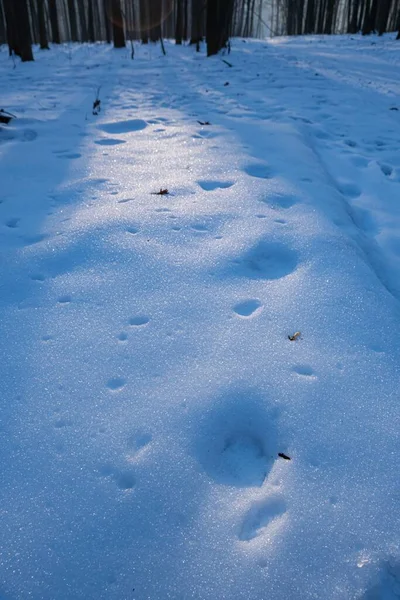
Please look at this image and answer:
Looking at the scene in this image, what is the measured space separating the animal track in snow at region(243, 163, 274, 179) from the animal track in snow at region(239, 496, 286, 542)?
A: 211 cm

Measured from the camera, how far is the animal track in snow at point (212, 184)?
247 centimetres

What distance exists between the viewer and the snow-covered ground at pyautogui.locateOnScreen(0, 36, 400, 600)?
88 cm

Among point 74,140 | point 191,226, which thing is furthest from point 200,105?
point 191,226

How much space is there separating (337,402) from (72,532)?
2.60ft

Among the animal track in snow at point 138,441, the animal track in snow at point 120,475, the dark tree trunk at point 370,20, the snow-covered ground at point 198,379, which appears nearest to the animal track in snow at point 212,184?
the snow-covered ground at point 198,379

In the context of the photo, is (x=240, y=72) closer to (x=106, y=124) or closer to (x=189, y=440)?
(x=106, y=124)

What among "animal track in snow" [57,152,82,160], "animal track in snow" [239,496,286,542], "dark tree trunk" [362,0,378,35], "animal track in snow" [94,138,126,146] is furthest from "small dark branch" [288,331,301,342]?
"dark tree trunk" [362,0,378,35]

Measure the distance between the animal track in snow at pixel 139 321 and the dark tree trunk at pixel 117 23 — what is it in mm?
13589

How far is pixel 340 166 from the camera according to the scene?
10.0 ft

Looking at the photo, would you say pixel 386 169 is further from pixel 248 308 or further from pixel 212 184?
pixel 248 308

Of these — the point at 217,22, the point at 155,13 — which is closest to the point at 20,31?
the point at 217,22

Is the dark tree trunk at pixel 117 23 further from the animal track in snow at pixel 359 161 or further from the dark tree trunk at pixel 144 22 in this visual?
the animal track in snow at pixel 359 161

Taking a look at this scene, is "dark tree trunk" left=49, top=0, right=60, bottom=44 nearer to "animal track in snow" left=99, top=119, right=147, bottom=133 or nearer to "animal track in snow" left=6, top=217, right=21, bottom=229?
"animal track in snow" left=99, top=119, right=147, bottom=133

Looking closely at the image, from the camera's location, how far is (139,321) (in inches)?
58.9
